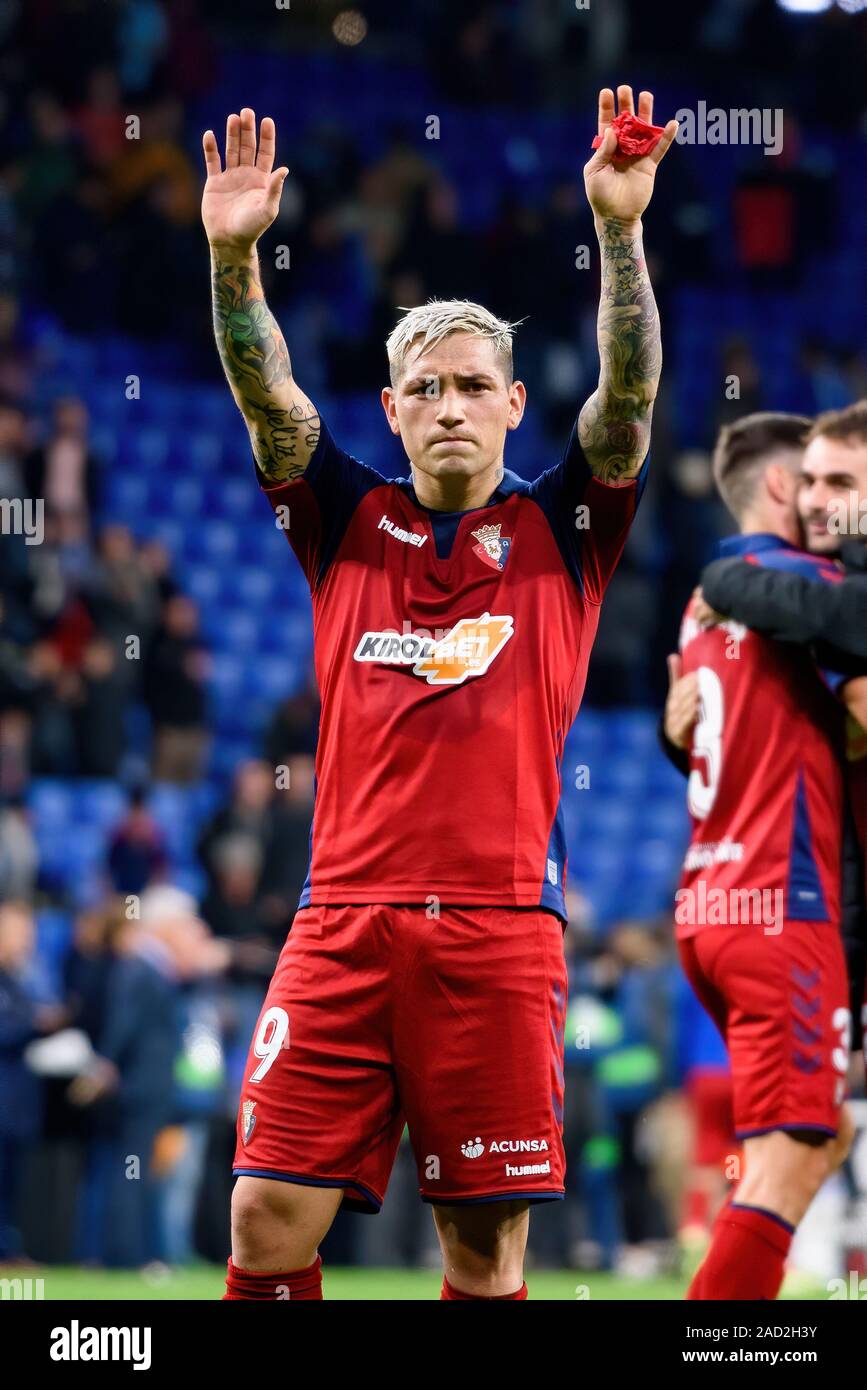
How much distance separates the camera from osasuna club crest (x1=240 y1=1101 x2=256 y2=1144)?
3.79m

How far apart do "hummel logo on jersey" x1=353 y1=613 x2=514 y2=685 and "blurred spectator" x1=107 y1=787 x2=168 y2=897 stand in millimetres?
6996

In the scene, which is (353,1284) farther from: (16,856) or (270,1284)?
(270,1284)

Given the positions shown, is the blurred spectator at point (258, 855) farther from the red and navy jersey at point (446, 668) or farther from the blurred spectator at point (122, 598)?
the red and navy jersey at point (446, 668)

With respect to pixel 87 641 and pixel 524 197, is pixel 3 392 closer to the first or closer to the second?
pixel 87 641

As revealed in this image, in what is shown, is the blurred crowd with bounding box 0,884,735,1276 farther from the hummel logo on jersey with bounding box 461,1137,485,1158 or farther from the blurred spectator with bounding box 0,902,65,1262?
the hummel logo on jersey with bounding box 461,1137,485,1158

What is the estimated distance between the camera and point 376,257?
15031 mm

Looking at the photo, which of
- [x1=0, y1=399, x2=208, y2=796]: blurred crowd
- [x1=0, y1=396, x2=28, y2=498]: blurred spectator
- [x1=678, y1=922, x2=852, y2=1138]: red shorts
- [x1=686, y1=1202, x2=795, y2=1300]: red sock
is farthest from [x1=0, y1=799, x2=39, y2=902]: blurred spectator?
[x1=686, y1=1202, x2=795, y2=1300]: red sock

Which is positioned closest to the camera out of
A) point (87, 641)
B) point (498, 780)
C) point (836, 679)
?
point (498, 780)

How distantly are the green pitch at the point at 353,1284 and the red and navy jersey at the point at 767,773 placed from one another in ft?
11.5

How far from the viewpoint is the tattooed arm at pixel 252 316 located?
3975mm

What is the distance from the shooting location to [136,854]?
10.9 metres

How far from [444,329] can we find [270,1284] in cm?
199

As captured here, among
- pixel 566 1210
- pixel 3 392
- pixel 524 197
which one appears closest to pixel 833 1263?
pixel 566 1210
